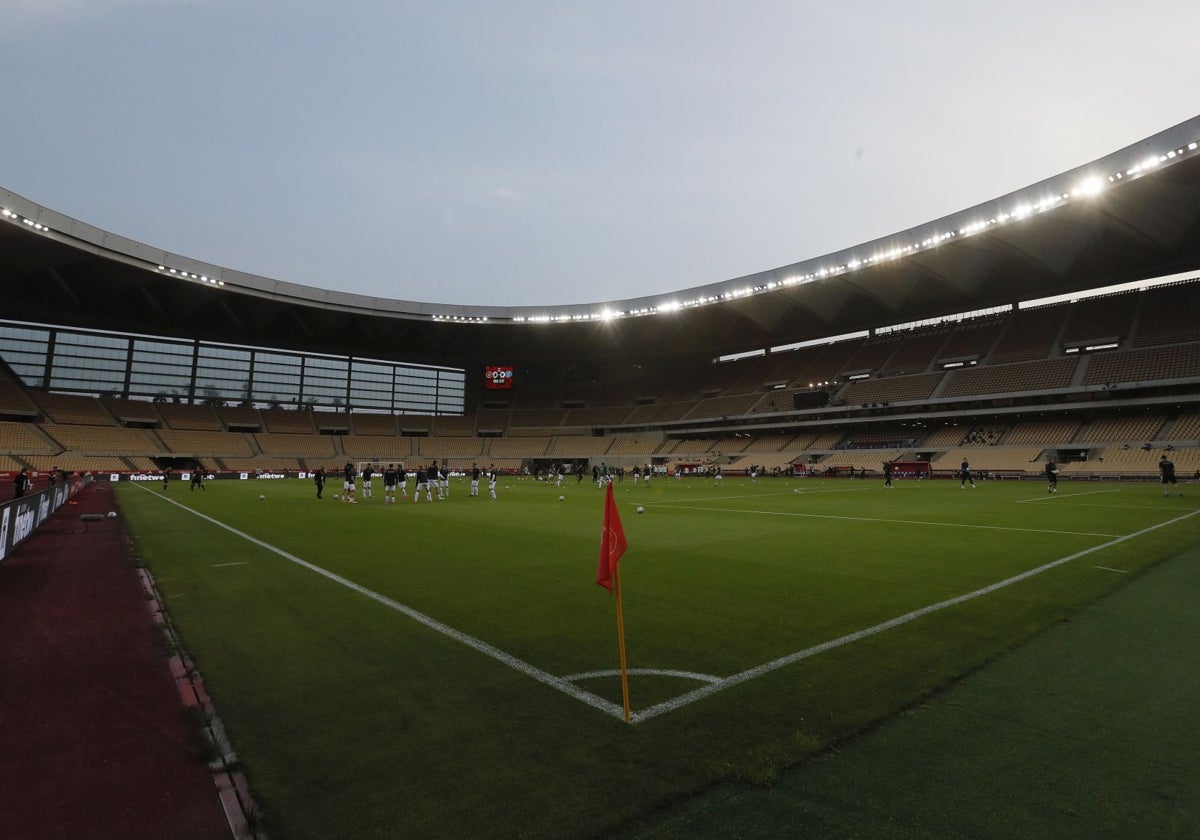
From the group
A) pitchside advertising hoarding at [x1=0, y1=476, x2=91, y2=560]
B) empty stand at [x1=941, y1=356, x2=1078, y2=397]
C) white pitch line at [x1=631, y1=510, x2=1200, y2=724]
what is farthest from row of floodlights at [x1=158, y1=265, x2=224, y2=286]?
empty stand at [x1=941, y1=356, x2=1078, y2=397]

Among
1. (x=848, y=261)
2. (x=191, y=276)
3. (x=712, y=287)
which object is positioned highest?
(x=712, y=287)

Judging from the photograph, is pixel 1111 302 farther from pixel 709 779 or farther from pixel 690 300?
pixel 709 779

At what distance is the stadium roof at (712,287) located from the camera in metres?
37.2

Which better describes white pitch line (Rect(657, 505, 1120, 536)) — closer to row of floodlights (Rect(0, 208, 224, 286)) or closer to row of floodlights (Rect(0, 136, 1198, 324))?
row of floodlights (Rect(0, 136, 1198, 324))

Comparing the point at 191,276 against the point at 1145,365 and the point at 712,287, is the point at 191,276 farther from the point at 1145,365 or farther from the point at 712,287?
the point at 1145,365

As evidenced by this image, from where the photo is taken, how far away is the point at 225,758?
11.9 feet

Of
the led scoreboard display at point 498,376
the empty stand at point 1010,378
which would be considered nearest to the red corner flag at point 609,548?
the empty stand at point 1010,378

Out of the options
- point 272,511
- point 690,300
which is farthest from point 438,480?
point 690,300

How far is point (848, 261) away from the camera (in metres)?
47.2

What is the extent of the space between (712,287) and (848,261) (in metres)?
13.5

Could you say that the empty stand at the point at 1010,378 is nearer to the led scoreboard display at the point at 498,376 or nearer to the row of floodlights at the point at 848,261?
the row of floodlights at the point at 848,261

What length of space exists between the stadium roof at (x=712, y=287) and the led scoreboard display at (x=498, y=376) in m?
2.76

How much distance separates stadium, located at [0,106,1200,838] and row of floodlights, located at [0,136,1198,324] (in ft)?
0.76

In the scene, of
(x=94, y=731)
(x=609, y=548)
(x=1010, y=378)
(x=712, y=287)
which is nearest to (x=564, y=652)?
Answer: (x=609, y=548)
